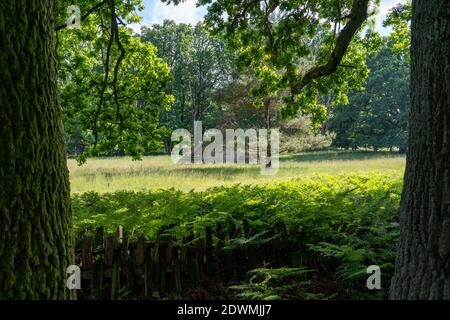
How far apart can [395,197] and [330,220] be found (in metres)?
2.37

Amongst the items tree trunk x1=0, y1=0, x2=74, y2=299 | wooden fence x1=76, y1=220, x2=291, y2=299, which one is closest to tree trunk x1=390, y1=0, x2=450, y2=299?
wooden fence x1=76, y1=220, x2=291, y2=299

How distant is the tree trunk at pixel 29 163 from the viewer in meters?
2.71

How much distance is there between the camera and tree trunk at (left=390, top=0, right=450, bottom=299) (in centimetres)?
294

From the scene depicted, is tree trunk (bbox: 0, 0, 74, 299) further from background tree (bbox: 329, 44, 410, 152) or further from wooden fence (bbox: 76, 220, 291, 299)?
background tree (bbox: 329, 44, 410, 152)

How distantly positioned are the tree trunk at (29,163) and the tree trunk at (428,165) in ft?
9.45

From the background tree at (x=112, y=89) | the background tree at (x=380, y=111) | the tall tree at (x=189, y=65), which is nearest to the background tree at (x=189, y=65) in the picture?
the tall tree at (x=189, y=65)

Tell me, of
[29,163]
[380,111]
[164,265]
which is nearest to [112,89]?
[164,265]

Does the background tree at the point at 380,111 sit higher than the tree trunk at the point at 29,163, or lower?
higher

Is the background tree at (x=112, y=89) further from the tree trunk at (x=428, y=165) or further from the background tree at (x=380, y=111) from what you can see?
the background tree at (x=380, y=111)

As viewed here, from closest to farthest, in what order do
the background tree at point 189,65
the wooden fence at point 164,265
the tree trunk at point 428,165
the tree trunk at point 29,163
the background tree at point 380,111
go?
the tree trunk at point 29,163 < the tree trunk at point 428,165 < the wooden fence at point 164,265 < the background tree at point 380,111 < the background tree at point 189,65

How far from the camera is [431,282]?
9.81 feet

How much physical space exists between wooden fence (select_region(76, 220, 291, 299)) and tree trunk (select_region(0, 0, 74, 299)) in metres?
1.68

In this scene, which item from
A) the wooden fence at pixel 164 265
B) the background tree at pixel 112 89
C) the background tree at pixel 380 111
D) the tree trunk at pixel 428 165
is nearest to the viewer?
the tree trunk at pixel 428 165

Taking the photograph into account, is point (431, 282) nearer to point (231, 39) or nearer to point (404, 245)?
point (404, 245)
